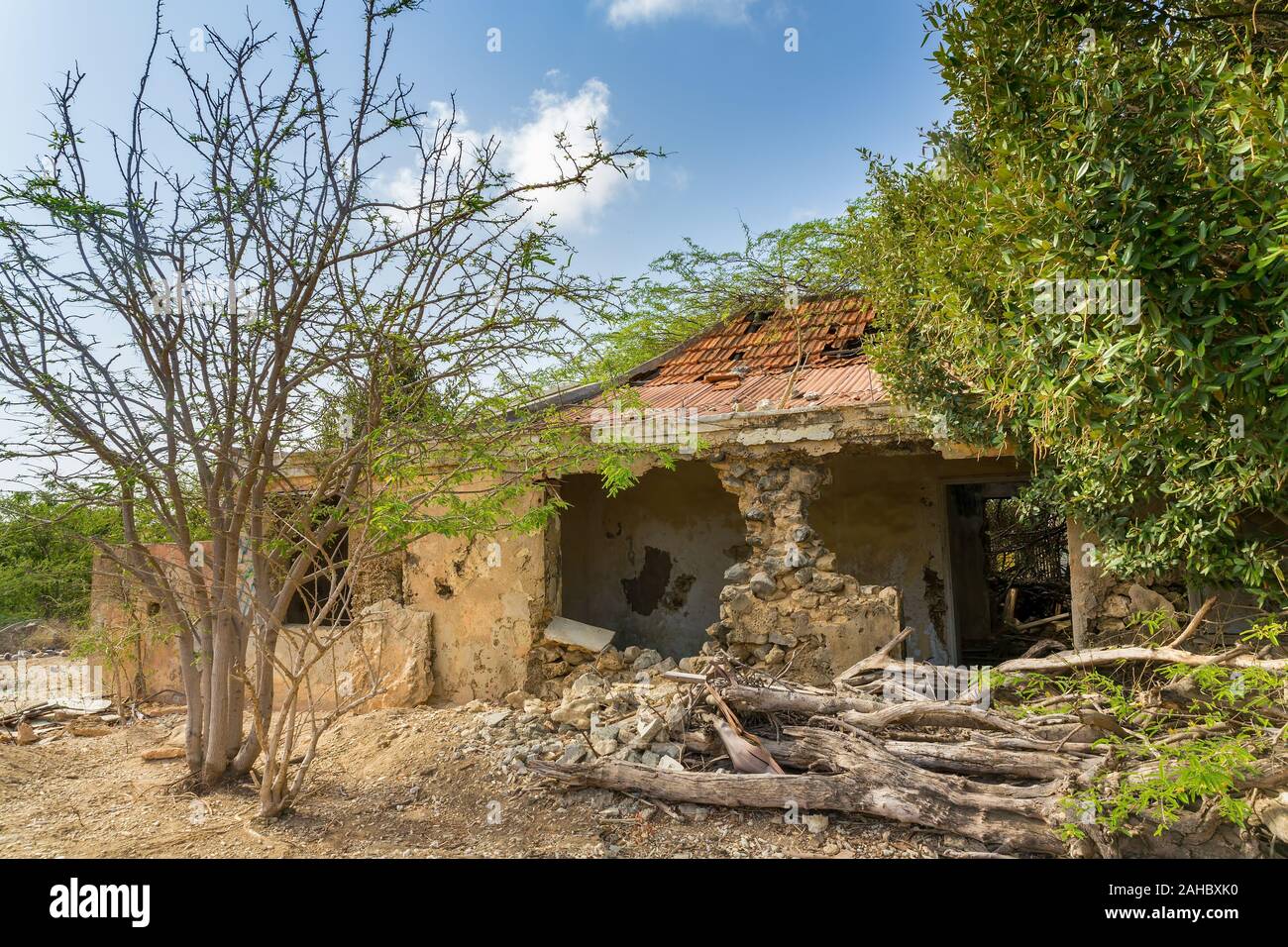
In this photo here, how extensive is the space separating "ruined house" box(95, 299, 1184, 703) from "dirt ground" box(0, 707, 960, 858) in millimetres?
1548

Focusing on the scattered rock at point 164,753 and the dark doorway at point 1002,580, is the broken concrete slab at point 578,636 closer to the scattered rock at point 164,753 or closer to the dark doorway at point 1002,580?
the scattered rock at point 164,753

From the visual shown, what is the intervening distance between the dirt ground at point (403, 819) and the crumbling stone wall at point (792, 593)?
6.49 feet

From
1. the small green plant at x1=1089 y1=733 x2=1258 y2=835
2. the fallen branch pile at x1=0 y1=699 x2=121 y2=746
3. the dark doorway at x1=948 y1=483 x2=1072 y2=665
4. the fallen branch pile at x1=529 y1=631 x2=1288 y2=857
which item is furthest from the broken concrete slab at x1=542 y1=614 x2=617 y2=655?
the fallen branch pile at x1=0 y1=699 x2=121 y2=746

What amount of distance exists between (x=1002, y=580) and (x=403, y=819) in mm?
10689

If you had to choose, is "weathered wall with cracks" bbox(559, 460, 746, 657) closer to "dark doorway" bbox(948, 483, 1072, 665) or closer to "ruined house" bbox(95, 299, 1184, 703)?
"ruined house" bbox(95, 299, 1184, 703)

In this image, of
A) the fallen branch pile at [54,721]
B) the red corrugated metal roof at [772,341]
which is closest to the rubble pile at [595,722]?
the red corrugated metal roof at [772,341]

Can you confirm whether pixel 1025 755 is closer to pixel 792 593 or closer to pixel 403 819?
pixel 792 593

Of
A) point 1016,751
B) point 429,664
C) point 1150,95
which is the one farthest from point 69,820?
point 1150,95

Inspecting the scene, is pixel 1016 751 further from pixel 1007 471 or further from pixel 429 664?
pixel 429 664

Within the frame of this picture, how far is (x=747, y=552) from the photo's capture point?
8898 millimetres

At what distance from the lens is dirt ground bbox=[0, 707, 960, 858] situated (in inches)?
171

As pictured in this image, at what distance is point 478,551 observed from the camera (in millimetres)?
7508

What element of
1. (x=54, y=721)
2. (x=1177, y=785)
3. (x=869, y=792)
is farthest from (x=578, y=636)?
(x=54, y=721)
